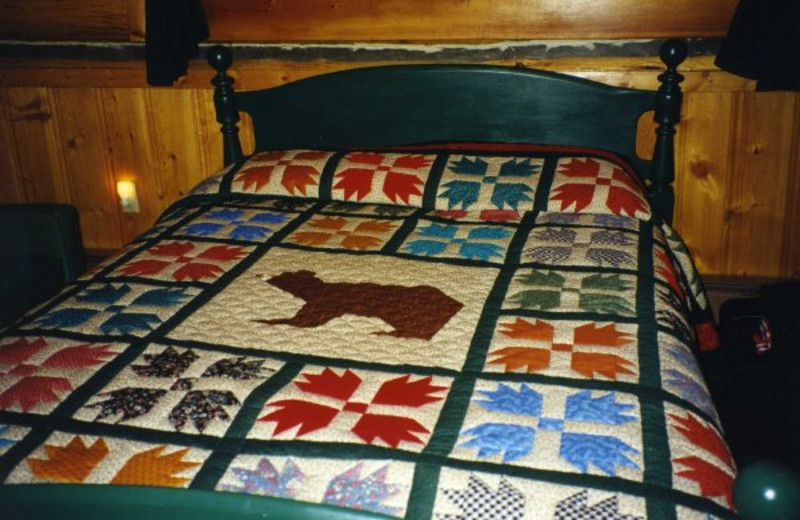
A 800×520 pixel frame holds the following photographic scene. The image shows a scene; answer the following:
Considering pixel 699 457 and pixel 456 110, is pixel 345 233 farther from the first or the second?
pixel 699 457

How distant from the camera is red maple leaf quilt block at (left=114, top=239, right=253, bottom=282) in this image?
1.95 metres

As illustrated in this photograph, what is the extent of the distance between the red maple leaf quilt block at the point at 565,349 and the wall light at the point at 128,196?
2121mm

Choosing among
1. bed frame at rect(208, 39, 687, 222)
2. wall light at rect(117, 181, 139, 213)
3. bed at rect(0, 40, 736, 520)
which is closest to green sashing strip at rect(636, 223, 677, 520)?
bed at rect(0, 40, 736, 520)

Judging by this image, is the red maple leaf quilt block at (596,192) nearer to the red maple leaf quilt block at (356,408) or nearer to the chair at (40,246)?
the red maple leaf quilt block at (356,408)

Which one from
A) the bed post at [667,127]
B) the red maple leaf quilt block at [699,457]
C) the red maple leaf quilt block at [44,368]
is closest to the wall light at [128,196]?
the red maple leaf quilt block at [44,368]

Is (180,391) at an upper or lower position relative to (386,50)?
lower

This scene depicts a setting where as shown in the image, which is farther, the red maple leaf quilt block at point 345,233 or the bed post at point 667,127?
the bed post at point 667,127

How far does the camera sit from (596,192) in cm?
225

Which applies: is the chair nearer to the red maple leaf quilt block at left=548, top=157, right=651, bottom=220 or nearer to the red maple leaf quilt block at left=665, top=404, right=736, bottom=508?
the red maple leaf quilt block at left=548, top=157, right=651, bottom=220

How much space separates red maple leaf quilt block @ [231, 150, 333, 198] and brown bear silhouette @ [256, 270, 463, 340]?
612mm

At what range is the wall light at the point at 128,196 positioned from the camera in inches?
128

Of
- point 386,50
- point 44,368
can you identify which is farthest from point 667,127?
point 44,368

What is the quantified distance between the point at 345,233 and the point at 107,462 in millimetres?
1139

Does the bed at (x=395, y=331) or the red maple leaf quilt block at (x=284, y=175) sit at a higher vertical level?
the red maple leaf quilt block at (x=284, y=175)
